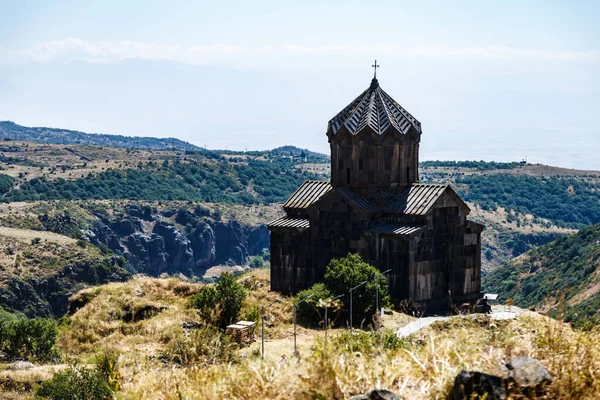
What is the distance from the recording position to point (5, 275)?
70.5 metres

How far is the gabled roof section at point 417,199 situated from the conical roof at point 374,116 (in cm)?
188

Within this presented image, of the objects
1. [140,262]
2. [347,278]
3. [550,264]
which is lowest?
[140,262]

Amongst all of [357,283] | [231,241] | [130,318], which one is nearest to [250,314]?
[357,283]

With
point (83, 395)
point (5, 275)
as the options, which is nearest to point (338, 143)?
point (83, 395)

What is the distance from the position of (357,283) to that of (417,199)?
424 cm

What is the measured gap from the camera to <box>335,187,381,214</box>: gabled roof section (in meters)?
28.3

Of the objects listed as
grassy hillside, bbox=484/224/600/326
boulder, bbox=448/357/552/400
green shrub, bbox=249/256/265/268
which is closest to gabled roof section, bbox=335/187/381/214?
boulder, bbox=448/357/552/400

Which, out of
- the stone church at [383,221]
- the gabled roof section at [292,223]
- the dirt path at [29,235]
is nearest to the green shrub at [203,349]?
the stone church at [383,221]

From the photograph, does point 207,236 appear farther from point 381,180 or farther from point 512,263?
point 381,180

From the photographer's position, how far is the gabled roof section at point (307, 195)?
30.5 m

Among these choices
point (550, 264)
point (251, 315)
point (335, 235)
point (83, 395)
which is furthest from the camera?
point (550, 264)

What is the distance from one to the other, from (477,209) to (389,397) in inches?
4687

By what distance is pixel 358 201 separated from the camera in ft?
93.7

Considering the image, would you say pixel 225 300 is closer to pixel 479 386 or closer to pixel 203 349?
A: pixel 203 349
